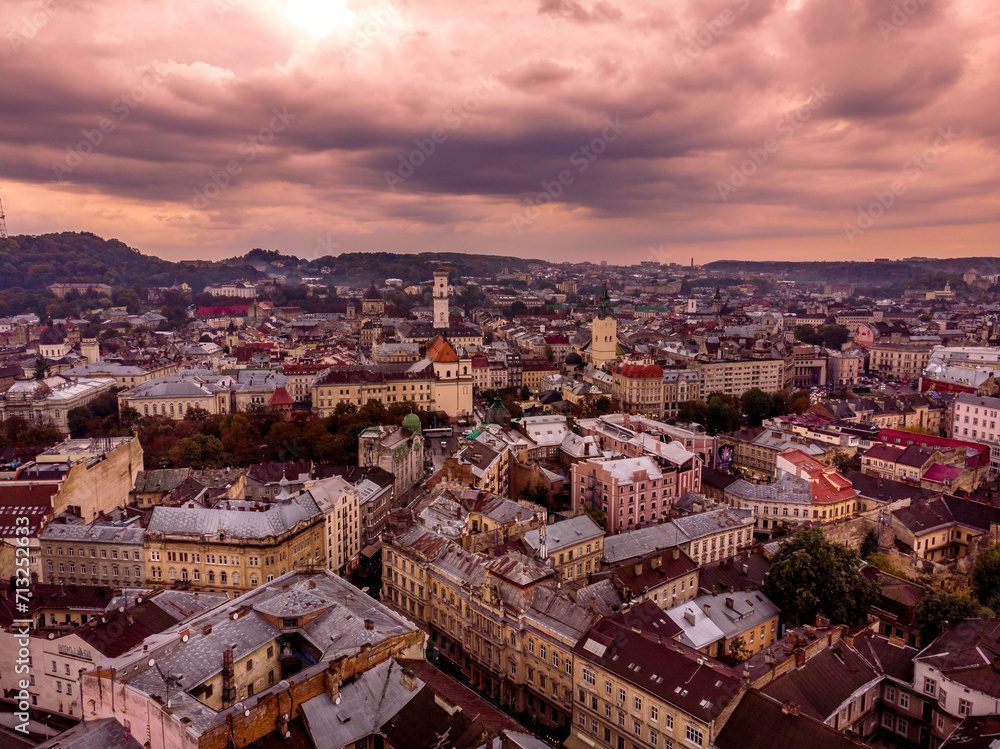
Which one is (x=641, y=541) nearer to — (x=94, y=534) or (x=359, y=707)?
(x=359, y=707)

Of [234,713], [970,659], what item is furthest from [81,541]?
[970,659]

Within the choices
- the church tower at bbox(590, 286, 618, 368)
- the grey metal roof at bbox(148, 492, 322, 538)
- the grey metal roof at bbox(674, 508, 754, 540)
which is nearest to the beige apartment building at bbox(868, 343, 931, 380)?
the church tower at bbox(590, 286, 618, 368)

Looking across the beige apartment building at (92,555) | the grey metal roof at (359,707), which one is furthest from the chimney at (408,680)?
the beige apartment building at (92,555)

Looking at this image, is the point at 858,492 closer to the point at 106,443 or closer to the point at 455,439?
the point at 455,439

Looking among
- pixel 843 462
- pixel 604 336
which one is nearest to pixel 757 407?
pixel 843 462

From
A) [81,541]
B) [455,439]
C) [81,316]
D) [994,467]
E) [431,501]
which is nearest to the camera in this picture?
[81,541]

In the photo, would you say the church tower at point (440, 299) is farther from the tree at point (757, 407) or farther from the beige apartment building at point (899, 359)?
the beige apartment building at point (899, 359)

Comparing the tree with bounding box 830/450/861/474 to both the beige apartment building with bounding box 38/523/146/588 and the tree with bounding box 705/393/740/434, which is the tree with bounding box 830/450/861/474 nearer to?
the tree with bounding box 705/393/740/434

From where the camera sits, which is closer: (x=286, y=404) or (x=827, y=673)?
(x=827, y=673)
